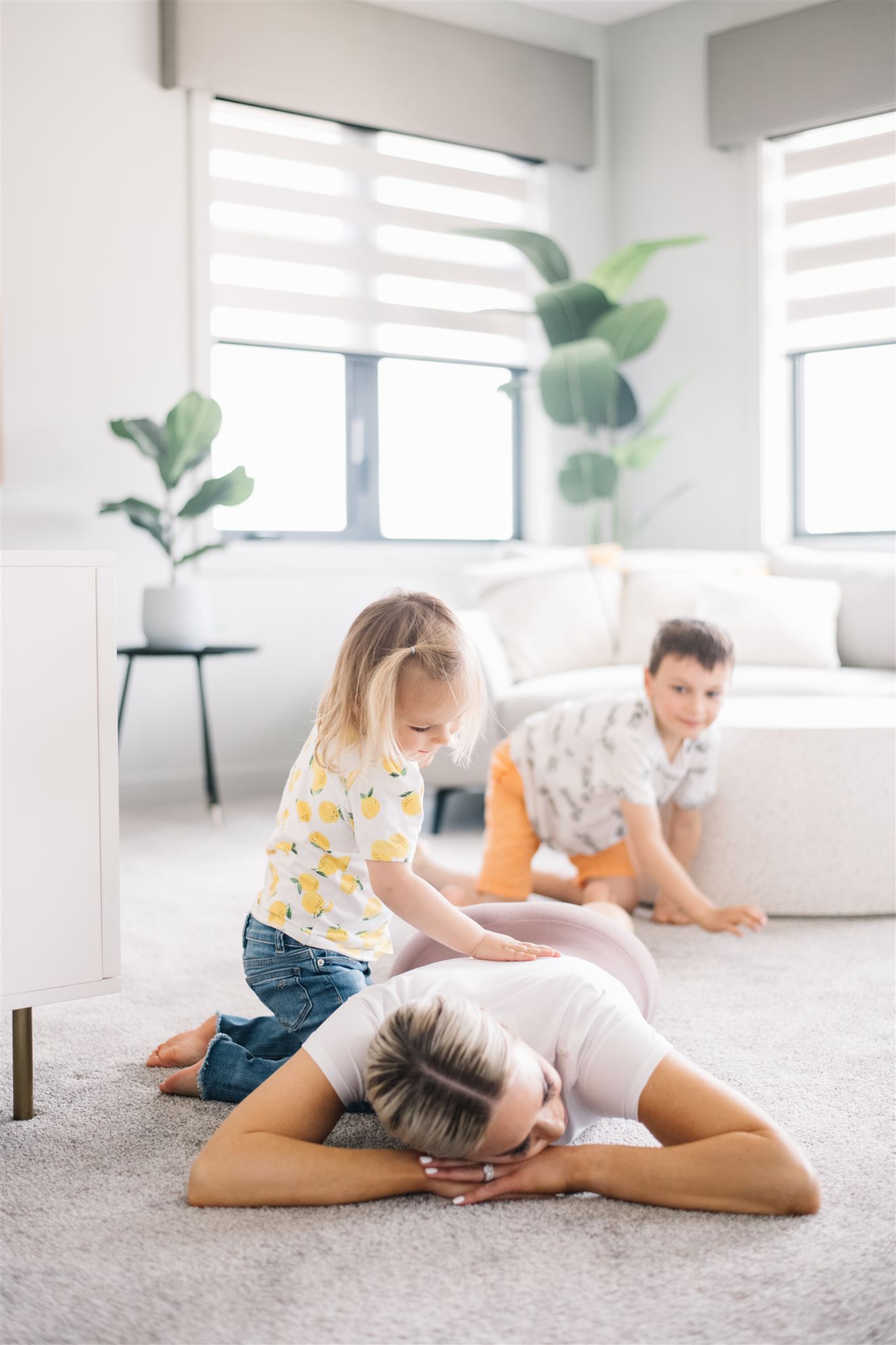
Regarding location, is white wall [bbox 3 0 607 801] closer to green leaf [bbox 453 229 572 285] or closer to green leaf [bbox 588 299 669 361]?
green leaf [bbox 453 229 572 285]

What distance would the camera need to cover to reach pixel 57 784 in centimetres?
148

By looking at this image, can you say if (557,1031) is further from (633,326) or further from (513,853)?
(633,326)

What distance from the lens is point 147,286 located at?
3.90 metres

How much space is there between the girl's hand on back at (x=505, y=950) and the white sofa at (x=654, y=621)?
6.30ft

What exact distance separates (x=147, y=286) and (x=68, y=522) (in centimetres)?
77

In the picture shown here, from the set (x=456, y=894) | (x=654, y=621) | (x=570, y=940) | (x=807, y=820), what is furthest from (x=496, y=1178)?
(x=654, y=621)

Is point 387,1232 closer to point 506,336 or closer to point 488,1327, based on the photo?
point 488,1327

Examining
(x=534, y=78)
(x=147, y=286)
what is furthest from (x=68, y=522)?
(x=534, y=78)

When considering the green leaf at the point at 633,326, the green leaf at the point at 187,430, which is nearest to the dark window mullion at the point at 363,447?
the green leaf at the point at 633,326

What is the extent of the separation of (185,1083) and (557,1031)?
55 centimetres

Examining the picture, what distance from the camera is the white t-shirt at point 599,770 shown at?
2.32m

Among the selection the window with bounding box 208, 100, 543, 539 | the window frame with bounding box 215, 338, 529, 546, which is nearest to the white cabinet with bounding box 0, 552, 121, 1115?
the window with bounding box 208, 100, 543, 539

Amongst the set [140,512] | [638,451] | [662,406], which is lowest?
[140,512]

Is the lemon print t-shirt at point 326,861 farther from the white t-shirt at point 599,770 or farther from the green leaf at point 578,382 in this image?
the green leaf at point 578,382
